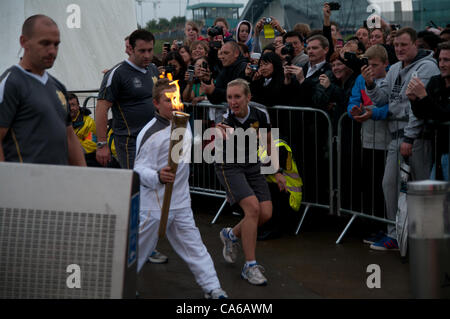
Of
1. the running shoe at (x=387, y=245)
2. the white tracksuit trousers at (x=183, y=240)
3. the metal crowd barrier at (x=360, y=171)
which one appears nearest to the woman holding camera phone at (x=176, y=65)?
the metal crowd barrier at (x=360, y=171)

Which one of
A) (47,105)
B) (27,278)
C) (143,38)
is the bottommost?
(27,278)

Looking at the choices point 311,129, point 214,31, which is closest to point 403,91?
point 311,129

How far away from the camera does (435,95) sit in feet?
21.1

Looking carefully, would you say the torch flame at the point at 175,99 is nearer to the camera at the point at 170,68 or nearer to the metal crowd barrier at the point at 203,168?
the metal crowd barrier at the point at 203,168

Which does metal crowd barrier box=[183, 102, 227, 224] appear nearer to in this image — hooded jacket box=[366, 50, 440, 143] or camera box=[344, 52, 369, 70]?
camera box=[344, 52, 369, 70]

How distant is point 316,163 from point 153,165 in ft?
10.2

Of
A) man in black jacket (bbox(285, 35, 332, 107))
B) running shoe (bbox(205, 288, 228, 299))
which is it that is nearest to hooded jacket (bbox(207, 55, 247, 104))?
man in black jacket (bbox(285, 35, 332, 107))

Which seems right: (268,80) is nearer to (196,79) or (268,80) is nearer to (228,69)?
(228,69)

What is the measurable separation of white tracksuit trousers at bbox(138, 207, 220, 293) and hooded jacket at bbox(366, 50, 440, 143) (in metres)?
2.42

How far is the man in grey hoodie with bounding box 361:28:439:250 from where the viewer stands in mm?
6766

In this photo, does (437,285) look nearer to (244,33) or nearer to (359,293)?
(359,293)

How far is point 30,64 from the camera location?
478 cm

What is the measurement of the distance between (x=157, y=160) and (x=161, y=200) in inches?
12.4
